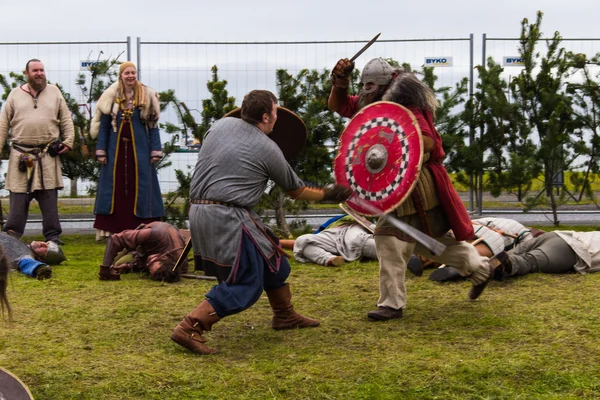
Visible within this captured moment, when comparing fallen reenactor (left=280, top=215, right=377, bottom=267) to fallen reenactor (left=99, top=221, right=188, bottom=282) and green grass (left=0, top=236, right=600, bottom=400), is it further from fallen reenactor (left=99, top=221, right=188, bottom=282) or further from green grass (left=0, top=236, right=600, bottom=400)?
fallen reenactor (left=99, top=221, right=188, bottom=282)

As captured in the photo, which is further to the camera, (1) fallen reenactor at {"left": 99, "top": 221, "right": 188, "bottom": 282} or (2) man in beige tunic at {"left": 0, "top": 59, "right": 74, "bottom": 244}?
(2) man in beige tunic at {"left": 0, "top": 59, "right": 74, "bottom": 244}

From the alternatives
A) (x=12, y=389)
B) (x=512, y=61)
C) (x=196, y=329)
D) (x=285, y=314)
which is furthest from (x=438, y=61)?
(x=12, y=389)

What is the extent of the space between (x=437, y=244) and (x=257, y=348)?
124 centimetres

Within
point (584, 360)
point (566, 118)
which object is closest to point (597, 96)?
point (566, 118)

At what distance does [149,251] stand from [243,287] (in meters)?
2.63

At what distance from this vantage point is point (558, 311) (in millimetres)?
5703

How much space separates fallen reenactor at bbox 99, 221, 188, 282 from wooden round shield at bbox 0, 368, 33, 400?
3.39 meters

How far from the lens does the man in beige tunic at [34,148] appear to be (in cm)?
874

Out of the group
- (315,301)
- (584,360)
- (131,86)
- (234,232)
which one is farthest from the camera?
(131,86)

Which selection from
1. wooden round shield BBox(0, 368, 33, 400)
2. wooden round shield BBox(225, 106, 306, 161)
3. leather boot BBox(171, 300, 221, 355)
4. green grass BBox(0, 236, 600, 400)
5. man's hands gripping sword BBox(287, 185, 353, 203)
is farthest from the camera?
wooden round shield BBox(225, 106, 306, 161)

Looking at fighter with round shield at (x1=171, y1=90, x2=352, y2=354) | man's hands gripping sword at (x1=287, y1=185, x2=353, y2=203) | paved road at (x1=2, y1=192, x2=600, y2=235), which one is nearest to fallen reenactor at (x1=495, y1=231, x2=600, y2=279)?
man's hands gripping sword at (x1=287, y1=185, x2=353, y2=203)

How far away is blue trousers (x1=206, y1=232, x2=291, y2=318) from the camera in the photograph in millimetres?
4852

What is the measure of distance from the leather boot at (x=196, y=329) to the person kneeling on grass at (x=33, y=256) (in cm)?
267

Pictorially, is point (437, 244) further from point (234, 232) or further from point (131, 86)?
point (131, 86)
